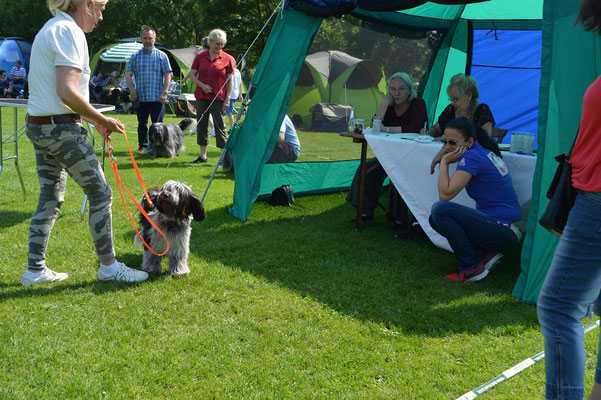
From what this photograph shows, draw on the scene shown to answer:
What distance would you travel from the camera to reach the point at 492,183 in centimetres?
349

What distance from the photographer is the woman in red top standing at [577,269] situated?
5.28 feet

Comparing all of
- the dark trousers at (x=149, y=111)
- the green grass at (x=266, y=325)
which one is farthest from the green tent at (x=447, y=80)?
the dark trousers at (x=149, y=111)

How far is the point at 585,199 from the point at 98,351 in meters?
2.24

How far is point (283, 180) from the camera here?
18.2 ft

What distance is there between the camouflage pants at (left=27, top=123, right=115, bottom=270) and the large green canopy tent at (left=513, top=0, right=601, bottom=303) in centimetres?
264

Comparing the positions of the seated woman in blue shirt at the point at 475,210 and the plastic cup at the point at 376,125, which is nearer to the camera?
the seated woman in blue shirt at the point at 475,210

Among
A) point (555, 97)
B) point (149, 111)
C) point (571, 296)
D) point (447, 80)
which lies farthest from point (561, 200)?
point (149, 111)

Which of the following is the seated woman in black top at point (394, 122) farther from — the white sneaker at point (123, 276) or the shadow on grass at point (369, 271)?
the white sneaker at point (123, 276)

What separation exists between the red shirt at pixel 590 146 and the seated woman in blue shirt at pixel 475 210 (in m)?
1.75

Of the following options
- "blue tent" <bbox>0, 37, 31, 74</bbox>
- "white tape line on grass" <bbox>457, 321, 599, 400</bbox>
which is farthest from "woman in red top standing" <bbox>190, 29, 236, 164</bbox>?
"blue tent" <bbox>0, 37, 31, 74</bbox>

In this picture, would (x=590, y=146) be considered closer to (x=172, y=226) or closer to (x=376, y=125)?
(x=172, y=226)

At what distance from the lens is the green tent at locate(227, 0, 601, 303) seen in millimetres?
2918

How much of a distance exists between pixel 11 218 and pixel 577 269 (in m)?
4.46

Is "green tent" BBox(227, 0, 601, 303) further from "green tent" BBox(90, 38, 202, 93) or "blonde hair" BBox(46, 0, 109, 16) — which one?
"green tent" BBox(90, 38, 202, 93)
